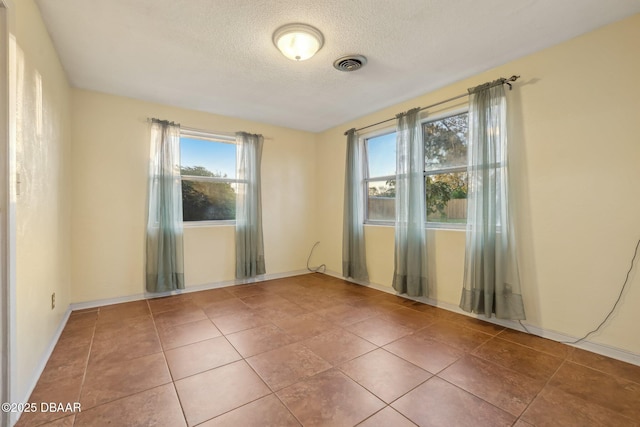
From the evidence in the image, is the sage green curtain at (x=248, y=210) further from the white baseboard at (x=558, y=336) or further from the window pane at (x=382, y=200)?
the white baseboard at (x=558, y=336)

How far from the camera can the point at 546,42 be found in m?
2.28

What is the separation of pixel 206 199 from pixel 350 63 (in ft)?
8.86

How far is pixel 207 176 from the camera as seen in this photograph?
400 centimetres

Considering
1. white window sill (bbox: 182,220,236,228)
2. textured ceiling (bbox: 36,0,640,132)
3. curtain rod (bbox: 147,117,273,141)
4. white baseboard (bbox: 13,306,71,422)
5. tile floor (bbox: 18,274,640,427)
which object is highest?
textured ceiling (bbox: 36,0,640,132)

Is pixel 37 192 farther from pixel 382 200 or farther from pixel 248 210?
pixel 382 200

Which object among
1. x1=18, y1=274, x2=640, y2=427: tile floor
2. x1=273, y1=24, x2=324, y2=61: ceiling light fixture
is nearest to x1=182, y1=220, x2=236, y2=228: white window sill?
x1=18, y1=274, x2=640, y2=427: tile floor

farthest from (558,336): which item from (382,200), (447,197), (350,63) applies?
(350,63)

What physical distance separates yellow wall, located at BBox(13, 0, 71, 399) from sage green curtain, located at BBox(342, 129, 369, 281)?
10.7 ft

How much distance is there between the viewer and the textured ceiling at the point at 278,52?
189cm

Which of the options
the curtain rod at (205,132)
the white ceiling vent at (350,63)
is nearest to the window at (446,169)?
the white ceiling vent at (350,63)

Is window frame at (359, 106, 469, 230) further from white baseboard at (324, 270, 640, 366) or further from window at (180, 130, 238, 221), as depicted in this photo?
window at (180, 130, 238, 221)

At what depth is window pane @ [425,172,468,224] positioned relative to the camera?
10.1 feet

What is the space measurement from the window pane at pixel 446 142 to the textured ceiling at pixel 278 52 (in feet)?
1.40

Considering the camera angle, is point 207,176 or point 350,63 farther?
point 207,176
